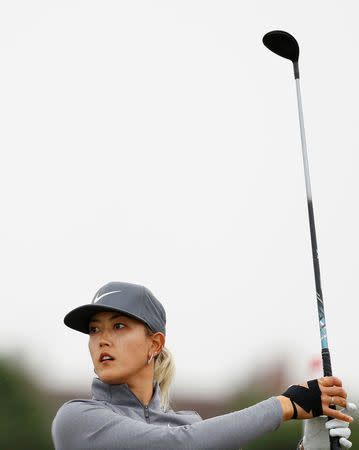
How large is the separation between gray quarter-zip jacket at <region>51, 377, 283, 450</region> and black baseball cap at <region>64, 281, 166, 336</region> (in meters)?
0.55

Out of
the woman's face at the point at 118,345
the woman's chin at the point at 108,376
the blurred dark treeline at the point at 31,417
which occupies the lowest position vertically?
the blurred dark treeline at the point at 31,417

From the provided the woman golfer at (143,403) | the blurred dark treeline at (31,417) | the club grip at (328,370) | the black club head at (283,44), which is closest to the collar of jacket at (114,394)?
the woman golfer at (143,403)

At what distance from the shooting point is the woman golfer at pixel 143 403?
400cm

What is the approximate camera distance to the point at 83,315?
4711 mm

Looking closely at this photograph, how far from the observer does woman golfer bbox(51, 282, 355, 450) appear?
4.00 m

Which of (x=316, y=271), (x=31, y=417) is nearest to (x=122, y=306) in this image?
(x=316, y=271)

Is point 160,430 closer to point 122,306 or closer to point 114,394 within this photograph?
point 114,394

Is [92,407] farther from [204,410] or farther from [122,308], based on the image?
[204,410]

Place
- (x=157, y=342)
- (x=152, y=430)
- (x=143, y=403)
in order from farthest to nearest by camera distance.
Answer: (x=157, y=342)
(x=143, y=403)
(x=152, y=430)

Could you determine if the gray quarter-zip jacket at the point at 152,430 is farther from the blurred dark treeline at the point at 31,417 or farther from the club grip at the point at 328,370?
the blurred dark treeline at the point at 31,417

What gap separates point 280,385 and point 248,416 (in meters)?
54.5

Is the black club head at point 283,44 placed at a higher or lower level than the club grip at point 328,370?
higher

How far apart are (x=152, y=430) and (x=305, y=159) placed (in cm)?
193

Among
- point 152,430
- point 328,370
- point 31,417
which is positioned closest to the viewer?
point 152,430
